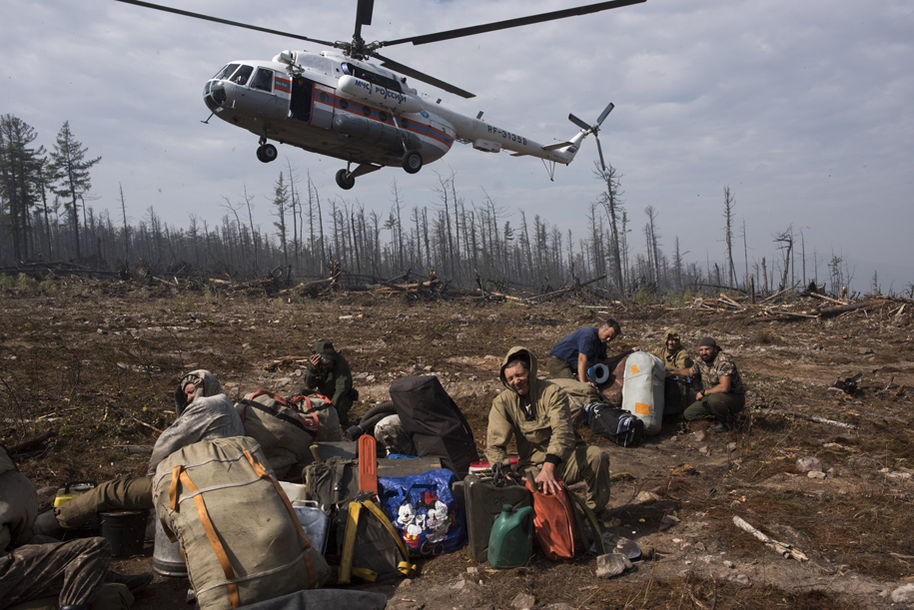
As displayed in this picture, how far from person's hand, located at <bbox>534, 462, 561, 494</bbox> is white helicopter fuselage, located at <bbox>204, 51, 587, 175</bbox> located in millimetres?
9445

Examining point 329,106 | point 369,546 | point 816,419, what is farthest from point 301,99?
point 816,419

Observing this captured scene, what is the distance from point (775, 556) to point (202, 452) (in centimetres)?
352

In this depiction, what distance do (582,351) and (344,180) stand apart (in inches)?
320

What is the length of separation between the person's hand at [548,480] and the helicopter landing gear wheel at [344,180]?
34.2 feet

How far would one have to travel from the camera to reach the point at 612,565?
3221 mm

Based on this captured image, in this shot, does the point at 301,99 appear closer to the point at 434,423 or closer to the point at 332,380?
the point at 332,380

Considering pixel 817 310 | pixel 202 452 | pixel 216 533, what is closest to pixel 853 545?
pixel 216 533

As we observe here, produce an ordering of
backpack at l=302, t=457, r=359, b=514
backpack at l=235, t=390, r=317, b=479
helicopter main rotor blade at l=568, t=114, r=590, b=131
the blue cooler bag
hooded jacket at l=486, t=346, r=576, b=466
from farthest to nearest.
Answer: helicopter main rotor blade at l=568, t=114, r=590, b=131
backpack at l=235, t=390, r=317, b=479
backpack at l=302, t=457, r=359, b=514
hooded jacket at l=486, t=346, r=576, b=466
the blue cooler bag

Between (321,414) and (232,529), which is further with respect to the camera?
(321,414)

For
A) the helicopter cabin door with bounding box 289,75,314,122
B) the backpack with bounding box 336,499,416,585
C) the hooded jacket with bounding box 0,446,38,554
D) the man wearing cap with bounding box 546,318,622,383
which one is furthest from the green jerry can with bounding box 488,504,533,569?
the helicopter cabin door with bounding box 289,75,314,122

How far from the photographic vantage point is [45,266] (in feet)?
86.2

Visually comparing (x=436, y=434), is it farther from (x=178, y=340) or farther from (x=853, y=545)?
(x=178, y=340)

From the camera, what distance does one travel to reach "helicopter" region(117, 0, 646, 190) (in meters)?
10.4

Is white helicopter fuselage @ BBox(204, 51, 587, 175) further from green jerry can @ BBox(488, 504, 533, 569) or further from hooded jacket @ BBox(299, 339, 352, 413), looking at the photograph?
green jerry can @ BBox(488, 504, 533, 569)
